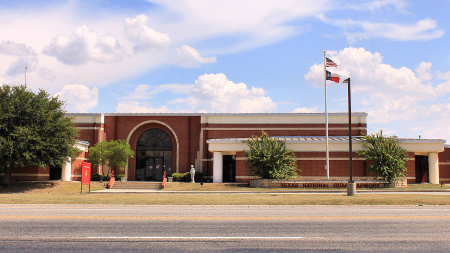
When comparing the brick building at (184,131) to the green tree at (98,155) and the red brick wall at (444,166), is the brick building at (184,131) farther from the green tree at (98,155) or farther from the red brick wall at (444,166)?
the green tree at (98,155)

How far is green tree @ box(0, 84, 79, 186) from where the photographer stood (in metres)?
26.9

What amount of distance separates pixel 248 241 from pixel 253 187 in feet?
75.8

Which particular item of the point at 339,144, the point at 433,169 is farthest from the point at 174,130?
the point at 433,169

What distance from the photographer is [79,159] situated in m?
36.6

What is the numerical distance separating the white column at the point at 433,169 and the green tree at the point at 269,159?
13237mm

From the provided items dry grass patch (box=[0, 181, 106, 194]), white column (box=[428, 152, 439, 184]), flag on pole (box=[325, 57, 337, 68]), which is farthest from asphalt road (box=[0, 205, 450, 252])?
white column (box=[428, 152, 439, 184])

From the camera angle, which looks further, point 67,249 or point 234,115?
point 234,115

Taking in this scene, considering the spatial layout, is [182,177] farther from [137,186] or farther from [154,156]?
[154,156]

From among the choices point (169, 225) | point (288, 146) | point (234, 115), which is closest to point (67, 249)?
point (169, 225)

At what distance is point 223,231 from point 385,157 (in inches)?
1013

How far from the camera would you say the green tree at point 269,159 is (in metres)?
30.7

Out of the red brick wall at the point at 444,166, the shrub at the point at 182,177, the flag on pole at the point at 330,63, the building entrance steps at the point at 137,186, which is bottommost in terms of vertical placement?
the building entrance steps at the point at 137,186

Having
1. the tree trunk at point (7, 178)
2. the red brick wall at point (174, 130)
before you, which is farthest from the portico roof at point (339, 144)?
the tree trunk at point (7, 178)

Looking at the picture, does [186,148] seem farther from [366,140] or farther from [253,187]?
[366,140]
